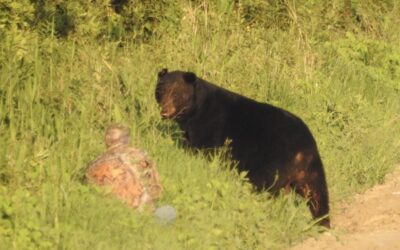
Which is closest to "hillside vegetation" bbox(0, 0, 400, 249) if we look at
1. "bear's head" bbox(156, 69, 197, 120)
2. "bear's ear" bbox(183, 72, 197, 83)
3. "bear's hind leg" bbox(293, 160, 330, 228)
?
"bear's hind leg" bbox(293, 160, 330, 228)

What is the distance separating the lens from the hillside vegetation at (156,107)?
252 inches

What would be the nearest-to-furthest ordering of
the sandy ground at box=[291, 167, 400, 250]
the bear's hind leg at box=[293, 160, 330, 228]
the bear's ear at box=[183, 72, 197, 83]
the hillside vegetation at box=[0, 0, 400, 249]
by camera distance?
the hillside vegetation at box=[0, 0, 400, 249]
the sandy ground at box=[291, 167, 400, 250]
the bear's hind leg at box=[293, 160, 330, 228]
the bear's ear at box=[183, 72, 197, 83]

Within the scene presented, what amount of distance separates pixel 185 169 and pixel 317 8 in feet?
17.8

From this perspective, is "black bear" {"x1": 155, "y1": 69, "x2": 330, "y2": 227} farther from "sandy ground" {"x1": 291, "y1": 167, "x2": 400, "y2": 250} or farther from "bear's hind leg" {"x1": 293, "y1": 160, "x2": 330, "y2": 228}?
"sandy ground" {"x1": 291, "y1": 167, "x2": 400, "y2": 250}

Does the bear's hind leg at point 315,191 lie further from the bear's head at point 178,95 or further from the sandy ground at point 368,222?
the bear's head at point 178,95

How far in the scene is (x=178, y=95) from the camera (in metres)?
8.22

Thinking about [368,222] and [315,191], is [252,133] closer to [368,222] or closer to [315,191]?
[315,191]

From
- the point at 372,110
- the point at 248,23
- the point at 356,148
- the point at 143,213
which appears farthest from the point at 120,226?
the point at 248,23

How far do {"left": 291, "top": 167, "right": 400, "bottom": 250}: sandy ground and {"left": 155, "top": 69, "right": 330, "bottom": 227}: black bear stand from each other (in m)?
0.26

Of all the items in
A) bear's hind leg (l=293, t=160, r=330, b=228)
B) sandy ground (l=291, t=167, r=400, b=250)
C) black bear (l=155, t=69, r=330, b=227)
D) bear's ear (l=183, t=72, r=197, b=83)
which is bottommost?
sandy ground (l=291, t=167, r=400, b=250)

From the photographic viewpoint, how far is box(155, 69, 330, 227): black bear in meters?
7.41

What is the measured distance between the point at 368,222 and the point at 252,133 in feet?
3.98

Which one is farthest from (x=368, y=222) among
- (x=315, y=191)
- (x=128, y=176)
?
(x=128, y=176)

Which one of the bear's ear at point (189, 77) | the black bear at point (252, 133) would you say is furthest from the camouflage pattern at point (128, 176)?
the bear's ear at point (189, 77)
